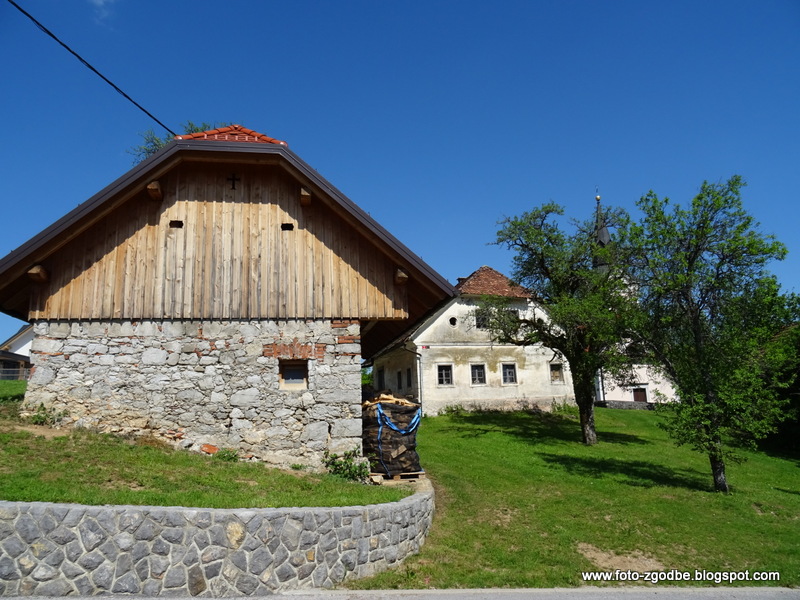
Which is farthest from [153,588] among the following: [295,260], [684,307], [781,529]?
[684,307]

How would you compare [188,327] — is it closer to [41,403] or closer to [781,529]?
[41,403]

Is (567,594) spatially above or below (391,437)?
below

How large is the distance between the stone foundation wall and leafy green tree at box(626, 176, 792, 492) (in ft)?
28.1

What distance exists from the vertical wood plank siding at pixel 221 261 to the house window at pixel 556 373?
65.2ft

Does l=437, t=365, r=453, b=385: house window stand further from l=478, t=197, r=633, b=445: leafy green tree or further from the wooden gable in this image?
the wooden gable

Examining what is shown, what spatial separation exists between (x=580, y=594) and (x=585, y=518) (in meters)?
3.39

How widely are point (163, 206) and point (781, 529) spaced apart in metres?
13.8

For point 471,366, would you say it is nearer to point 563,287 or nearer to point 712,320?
point 563,287

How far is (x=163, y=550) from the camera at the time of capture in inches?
225

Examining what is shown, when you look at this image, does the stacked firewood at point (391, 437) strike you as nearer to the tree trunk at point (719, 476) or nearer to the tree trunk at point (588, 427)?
the tree trunk at point (719, 476)

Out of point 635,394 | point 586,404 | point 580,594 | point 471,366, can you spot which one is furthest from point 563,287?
point 635,394

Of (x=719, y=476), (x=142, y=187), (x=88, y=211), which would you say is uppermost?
(x=142, y=187)

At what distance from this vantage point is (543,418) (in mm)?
25625

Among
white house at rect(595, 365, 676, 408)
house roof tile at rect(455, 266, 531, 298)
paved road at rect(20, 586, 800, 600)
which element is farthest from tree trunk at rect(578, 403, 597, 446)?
white house at rect(595, 365, 676, 408)
